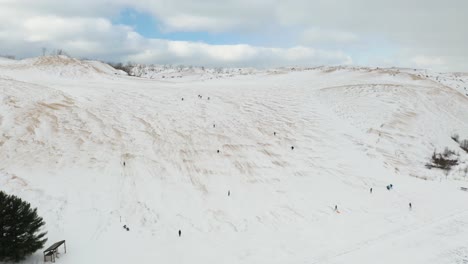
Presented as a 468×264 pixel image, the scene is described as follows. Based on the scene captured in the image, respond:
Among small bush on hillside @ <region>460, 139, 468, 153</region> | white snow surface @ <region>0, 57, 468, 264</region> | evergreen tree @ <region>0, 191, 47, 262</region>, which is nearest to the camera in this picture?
evergreen tree @ <region>0, 191, 47, 262</region>

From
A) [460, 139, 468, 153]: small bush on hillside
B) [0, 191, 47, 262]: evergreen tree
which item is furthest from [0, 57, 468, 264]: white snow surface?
[460, 139, 468, 153]: small bush on hillside

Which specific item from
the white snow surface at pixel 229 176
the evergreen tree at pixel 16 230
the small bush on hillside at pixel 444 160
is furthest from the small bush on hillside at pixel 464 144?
the evergreen tree at pixel 16 230

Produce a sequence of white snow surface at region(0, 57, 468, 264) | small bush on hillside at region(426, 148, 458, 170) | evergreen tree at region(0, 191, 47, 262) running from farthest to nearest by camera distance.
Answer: small bush on hillside at region(426, 148, 458, 170)
white snow surface at region(0, 57, 468, 264)
evergreen tree at region(0, 191, 47, 262)

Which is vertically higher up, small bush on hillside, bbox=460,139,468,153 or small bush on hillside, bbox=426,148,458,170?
small bush on hillside, bbox=460,139,468,153

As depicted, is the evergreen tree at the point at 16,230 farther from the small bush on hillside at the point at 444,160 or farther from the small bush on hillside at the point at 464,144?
the small bush on hillside at the point at 464,144

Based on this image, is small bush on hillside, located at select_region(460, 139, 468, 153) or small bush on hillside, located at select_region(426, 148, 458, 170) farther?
small bush on hillside, located at select_region(460, 139, 468, 153)

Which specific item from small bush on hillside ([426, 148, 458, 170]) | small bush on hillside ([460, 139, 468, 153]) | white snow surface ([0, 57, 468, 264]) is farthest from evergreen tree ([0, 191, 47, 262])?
small bush on hillside ([460, 139, 468, 153])

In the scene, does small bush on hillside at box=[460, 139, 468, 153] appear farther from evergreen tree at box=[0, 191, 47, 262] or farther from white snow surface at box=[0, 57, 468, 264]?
evergreen tree at box=[0, 191, 47, 262]

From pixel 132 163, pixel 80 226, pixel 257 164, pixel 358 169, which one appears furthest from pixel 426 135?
pixel 80 226
